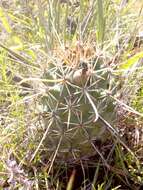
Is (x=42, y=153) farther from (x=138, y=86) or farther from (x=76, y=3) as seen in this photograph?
(x=76, y=3)

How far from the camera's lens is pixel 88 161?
169cm

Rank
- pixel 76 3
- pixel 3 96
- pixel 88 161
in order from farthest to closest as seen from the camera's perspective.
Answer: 1. pixel 76 3
2. pixel 3 96
3. pixel 88 161

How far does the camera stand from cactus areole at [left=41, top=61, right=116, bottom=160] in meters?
1.46

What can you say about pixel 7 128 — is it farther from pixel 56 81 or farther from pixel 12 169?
pixel 56 81

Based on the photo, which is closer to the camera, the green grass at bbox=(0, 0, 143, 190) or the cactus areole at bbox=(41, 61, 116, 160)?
the cactus areole at bbox=(41, 61, 116, 160)

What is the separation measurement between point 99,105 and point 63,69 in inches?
6.3

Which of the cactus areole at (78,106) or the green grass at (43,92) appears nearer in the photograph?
the cactus areole at (78,106)

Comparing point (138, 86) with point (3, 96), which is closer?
point (138, 86)

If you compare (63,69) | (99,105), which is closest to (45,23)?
(63,69)

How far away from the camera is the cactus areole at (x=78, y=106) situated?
4.79ft

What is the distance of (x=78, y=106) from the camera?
1.48 metres

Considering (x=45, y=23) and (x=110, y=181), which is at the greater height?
(x=45, y=23)

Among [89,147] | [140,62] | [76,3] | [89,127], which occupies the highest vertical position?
[76,3]

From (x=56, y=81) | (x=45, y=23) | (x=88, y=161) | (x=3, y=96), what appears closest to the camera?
(x=56, y=81)
